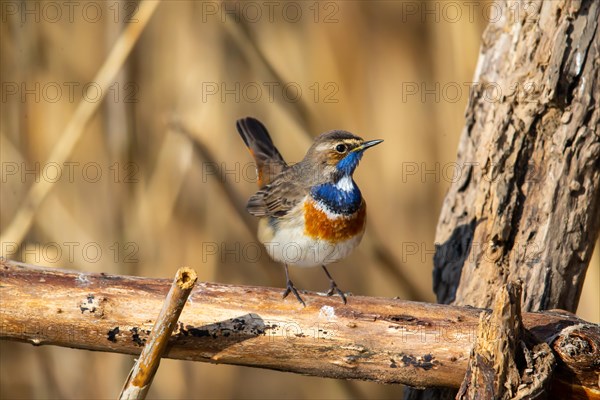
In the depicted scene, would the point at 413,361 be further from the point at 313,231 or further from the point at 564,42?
the point at 564,42

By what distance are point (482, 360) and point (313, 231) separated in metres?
1.37

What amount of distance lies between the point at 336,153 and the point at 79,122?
1.55m

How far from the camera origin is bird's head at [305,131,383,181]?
13.1ft

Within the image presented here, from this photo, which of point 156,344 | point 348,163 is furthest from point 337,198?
point 156,344

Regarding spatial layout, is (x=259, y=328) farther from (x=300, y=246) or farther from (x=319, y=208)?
(x=319, y=208)

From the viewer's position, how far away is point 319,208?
3.97m

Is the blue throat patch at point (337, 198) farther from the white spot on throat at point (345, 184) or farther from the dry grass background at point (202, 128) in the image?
the dry grass background at point (202, 128)

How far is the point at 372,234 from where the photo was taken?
16.3 ft

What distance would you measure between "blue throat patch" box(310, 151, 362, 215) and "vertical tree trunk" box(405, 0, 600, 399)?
60 cm

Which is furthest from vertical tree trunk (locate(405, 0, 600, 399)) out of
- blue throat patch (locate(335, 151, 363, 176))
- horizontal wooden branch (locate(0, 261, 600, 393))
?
horizontal wooden branch (locate(0, 261, 600, 393))

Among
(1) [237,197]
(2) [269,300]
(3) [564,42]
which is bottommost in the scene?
(2) [269,300]

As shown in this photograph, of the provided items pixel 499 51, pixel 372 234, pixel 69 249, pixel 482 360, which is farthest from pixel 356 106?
pixel 482 360

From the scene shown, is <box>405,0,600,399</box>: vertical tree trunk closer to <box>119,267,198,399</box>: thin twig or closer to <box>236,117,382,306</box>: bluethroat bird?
<box>236,117,382,306</box>: bluethroat bird

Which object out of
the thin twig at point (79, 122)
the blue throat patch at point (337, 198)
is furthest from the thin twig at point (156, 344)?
the thin twig at point (79, 122)
